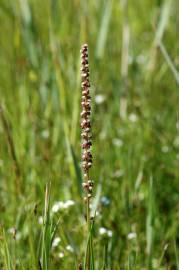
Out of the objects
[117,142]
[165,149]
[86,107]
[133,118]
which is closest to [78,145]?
[117,142]

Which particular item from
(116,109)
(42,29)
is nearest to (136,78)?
(116,109)

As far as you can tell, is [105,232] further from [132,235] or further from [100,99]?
[100,99]

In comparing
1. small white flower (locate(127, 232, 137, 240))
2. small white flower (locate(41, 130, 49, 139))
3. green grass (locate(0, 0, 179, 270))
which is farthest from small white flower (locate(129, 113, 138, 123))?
small white flower (locate(127, 232, 137, 240))

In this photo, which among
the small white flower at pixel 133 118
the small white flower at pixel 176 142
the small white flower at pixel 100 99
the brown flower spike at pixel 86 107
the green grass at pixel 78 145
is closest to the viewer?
the brown flower spike at pixel 86 107

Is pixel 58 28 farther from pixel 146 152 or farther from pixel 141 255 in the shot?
pixel 141 255

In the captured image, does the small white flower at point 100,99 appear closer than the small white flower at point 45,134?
No

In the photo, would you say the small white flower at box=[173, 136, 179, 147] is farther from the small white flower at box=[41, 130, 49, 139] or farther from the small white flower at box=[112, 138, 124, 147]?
the small white flower at box=[41, 130, 49, 139]

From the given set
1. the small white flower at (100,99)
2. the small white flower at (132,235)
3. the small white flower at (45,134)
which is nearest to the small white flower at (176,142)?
the small white flower at (100,99)

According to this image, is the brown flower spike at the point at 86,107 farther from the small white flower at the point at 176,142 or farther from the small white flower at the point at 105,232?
the small white flower at the point at 176,142
